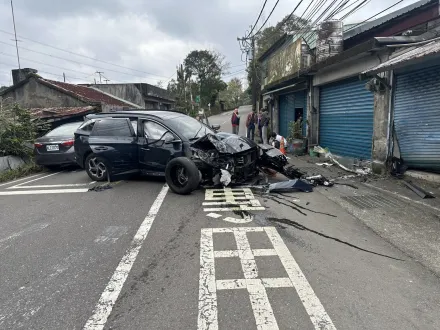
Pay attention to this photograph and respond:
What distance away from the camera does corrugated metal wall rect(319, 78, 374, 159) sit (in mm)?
8695

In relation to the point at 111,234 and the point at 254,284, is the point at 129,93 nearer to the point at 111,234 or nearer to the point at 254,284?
the point at 111,234

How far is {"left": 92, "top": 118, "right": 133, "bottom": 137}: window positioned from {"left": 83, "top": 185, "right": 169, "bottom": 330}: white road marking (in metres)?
3.20

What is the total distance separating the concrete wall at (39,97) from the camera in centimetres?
1781

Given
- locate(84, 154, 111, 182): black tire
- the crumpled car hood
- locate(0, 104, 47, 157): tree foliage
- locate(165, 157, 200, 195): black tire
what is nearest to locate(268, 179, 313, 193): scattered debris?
the crumpled car hood

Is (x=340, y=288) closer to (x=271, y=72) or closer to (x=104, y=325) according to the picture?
(x=104, y=325)

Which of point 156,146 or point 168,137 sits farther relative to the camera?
point 156,146

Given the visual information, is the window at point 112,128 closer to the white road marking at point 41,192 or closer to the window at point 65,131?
the white road marking at point 41,192

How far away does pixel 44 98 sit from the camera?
59.6 feet

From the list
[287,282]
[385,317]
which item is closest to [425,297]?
[385,317]

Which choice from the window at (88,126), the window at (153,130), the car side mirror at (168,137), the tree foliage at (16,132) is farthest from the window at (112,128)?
the tree foliage at (16,132)

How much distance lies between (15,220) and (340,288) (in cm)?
508

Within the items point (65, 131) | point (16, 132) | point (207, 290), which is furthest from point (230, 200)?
point (16, 132)

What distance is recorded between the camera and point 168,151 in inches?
257

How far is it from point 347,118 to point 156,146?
6418 mm
